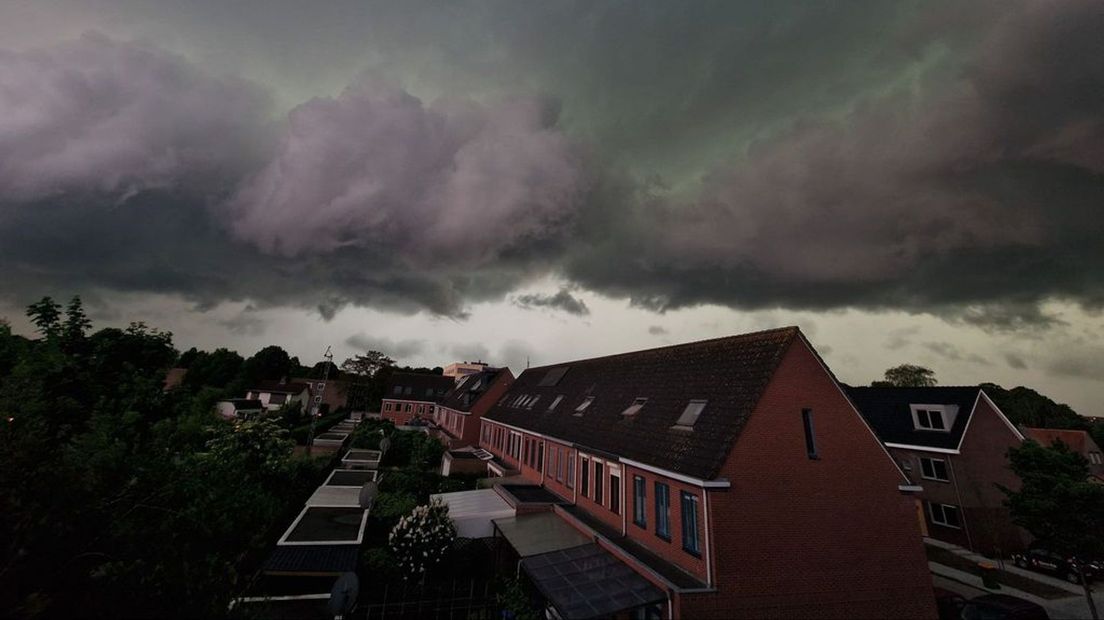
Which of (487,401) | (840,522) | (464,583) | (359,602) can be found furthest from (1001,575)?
(487,401)

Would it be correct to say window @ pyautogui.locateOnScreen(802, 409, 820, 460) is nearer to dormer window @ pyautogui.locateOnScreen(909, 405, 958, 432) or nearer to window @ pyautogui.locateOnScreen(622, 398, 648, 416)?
window @ pyautogui.locateOnScreen(622, 398, 648, 416)

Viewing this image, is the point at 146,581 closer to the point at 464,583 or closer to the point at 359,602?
the point at 359,602

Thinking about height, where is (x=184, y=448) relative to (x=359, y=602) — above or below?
above

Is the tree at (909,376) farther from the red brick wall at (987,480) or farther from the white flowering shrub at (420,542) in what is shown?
the white flowering shrub at (420,542)

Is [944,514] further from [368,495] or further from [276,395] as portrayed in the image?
[276,395]

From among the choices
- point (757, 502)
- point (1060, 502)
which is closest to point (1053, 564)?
point (1060, 502)

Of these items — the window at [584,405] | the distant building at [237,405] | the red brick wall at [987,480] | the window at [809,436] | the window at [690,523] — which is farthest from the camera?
the distant building at [237,405]

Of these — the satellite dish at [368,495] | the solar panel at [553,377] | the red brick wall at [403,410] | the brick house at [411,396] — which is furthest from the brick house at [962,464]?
the red brick wall at [403,410]
